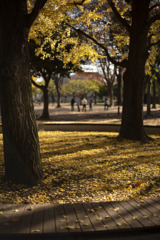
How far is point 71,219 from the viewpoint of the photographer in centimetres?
350

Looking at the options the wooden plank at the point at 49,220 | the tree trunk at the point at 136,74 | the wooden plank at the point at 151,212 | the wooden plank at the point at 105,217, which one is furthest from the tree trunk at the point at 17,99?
the tree trunk at the point at 136,74

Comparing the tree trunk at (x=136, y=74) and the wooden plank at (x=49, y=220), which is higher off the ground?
the tree trunk at (x=136, y=74)

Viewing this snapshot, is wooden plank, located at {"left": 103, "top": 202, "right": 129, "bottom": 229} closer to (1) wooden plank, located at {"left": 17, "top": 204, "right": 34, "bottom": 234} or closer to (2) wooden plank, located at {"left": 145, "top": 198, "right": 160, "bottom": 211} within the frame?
(2) wooden plank, located at {"left": 145, "top": 198, "right": 160, "bottom": 211}

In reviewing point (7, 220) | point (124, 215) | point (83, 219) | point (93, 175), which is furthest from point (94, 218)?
point (93, 175)

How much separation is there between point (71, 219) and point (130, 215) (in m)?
0.79

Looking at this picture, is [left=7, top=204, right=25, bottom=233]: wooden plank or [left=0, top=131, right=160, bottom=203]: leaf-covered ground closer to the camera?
[left=7, top=204, right=25, bottom=233]: wooden plank

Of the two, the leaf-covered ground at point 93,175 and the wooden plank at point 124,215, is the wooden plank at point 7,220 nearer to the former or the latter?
the leaf-covered ground at point 93,175

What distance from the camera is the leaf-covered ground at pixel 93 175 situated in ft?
15.2

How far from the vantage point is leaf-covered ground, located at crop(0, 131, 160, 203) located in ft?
15.2

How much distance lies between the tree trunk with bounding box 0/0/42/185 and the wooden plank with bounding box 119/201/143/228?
1.88m

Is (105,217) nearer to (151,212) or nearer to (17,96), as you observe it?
(151,212)

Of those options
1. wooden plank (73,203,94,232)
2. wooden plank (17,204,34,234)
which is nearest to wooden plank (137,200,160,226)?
wooden plank (73,203,94,232)

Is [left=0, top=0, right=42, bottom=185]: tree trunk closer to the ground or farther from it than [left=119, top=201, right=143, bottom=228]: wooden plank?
farther from it

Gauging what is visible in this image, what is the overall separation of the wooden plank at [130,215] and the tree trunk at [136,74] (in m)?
5.75
